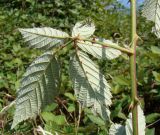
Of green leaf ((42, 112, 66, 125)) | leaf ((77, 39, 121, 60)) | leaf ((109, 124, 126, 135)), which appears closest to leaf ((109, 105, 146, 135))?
leaf ((109, 124, 126, 135))

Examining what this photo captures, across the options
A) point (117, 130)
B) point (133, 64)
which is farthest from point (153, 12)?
point (117, 130)

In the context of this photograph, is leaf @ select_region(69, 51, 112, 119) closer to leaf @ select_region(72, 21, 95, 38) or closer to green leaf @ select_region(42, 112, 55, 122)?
leaf @ select_region(72, 21, 95, 38)

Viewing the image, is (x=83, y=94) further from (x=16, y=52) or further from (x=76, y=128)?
(x=16, y=52)

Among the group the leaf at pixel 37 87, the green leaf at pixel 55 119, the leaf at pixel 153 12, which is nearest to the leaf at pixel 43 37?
the leaf at pixel 37 87

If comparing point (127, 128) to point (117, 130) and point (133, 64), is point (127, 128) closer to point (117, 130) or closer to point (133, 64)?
point (117, 130)

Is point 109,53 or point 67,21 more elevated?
point 67,21

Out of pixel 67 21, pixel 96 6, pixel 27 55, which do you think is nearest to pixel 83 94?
pixel 27 55

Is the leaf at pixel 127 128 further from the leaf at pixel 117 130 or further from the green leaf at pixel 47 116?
the green leaf at pixel 47 116
